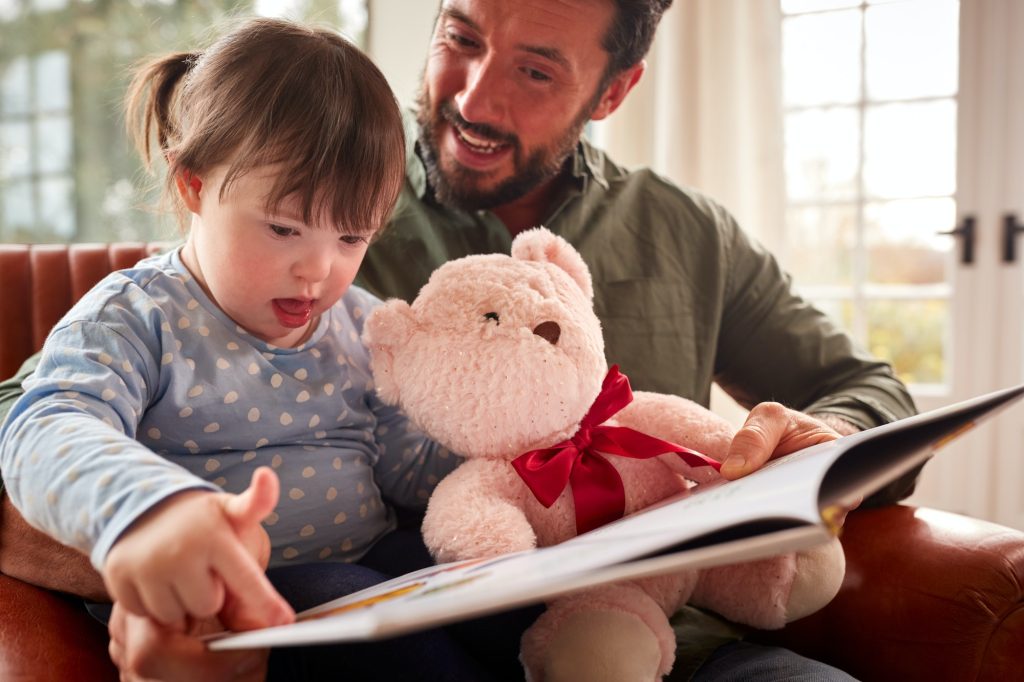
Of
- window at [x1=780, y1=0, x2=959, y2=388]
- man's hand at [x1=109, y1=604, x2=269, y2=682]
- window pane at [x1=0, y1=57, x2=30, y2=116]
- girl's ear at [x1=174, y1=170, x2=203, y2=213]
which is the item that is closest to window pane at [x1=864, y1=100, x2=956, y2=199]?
window at [x1=780, y1=0, x2=959, y2=388]

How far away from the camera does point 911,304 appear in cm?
294

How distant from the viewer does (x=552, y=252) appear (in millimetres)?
1010

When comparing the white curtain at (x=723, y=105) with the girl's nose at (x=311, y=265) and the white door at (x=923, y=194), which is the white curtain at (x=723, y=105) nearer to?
the white door at (x=923, y=194)

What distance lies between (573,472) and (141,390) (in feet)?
1.41

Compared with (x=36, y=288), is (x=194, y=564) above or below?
below

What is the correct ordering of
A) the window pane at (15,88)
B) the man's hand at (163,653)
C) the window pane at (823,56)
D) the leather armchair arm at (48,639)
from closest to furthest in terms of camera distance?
→ the man's hand at (163,653)
the leather armchair arm at (48,639)
the window pane at (823,56)
the window pane at (15,88)

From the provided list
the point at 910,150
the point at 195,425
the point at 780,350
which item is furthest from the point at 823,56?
the point at 195,425

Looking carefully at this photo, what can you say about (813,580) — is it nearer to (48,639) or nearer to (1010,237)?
(48,639)

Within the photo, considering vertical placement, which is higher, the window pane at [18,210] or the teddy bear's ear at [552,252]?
the window pane at [18,210]

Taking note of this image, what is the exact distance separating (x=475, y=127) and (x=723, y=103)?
5.31ft

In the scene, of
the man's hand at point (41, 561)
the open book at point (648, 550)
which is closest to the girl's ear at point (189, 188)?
the man's hand at point (41, 561)

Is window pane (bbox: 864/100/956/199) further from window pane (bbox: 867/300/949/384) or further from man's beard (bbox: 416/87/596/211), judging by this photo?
man's beard (bbox: 416/87/596/211)

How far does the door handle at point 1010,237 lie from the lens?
269 cm

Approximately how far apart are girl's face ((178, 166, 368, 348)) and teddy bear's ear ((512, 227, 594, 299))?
0.18 metres
